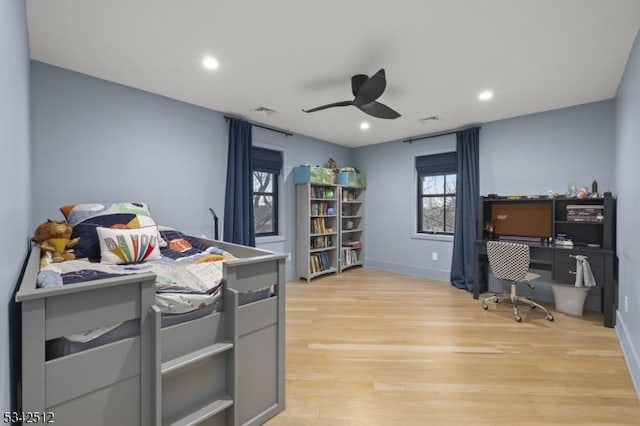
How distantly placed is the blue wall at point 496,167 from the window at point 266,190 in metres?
1.98

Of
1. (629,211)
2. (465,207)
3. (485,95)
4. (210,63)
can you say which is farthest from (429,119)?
(210,63)

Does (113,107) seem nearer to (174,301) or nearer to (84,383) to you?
(174,301)

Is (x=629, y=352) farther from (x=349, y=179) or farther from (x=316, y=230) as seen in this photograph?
(x=349, y=179)

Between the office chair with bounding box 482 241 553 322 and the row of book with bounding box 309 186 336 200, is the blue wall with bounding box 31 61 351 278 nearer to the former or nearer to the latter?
the row of book with bounding box 309 186 336 200

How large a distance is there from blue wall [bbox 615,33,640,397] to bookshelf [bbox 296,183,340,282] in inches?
140

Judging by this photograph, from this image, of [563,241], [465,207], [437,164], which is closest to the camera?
[563,241]

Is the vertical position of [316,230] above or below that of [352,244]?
above

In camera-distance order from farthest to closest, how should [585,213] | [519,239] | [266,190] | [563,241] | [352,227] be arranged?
[352,227] → [266,190] → [519,239] → [563,241] → [585,213]

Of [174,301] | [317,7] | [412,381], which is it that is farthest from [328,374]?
[317,7]

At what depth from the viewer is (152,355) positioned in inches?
48.1

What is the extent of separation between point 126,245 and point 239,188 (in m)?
1.85

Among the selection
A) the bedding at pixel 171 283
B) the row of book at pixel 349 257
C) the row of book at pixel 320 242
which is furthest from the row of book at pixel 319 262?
the bedding at pixel 171 283

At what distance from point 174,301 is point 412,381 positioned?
1.67 m

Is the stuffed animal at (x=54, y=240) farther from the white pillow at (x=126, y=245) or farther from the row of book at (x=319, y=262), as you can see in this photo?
the row of book at (x=319, y=262)
